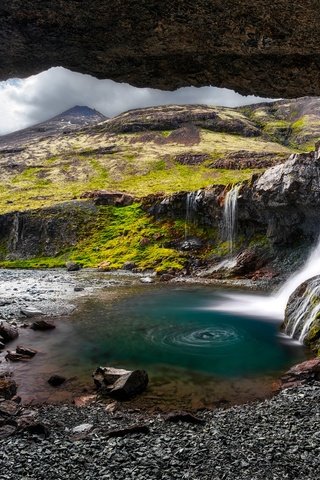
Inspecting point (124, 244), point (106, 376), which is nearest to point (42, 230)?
point (124, 244)

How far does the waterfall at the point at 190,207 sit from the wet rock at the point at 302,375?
189ft

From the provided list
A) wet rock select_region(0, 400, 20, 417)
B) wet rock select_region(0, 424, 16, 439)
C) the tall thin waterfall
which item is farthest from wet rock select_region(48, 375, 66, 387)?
the tall thin waterfall

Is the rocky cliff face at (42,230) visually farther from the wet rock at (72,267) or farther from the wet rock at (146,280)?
the wet rock at (146,280)

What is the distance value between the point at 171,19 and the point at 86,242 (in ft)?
261

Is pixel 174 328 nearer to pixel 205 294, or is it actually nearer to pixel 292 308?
pixel 292 308

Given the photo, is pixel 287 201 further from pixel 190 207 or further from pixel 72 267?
pixel 72 267

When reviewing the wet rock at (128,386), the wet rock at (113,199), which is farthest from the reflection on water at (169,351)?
the wet rock at (113,199)

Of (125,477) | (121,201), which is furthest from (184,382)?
(121,201)

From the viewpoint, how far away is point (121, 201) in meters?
99.9

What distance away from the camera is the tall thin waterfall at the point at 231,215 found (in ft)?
218

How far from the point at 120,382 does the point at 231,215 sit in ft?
173

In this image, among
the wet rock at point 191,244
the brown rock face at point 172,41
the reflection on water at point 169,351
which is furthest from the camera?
the wet rock at point 191,244

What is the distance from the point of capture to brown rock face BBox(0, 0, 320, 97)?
9.67 metres

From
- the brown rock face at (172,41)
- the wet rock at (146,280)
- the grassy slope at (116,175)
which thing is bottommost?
the wet rock at (146,280)
